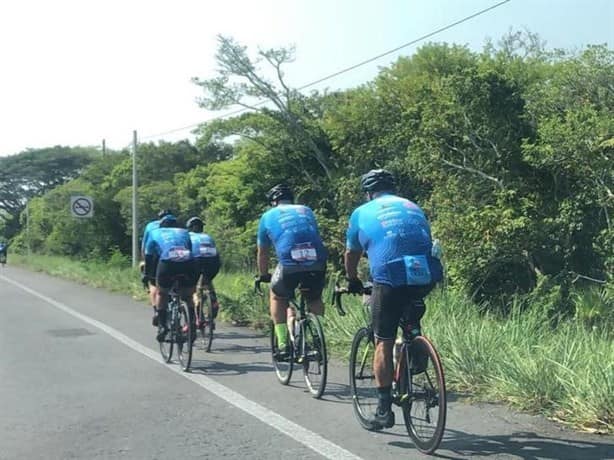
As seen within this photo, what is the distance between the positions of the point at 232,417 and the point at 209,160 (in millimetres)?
28890

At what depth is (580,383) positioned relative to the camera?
5848 mm

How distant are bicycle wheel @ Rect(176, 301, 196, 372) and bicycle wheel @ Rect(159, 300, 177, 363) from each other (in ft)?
0.40

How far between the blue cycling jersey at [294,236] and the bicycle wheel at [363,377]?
3.81ft

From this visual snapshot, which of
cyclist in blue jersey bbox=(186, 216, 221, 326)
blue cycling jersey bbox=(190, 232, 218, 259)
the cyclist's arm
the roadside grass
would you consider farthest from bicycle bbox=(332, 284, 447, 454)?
blue cycling jersey bbox=(190, 232, 218, 259)

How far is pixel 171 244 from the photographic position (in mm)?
9008

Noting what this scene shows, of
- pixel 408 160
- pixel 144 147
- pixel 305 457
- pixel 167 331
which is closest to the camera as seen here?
pixel 305 457

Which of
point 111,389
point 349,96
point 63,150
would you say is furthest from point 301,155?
point 63,150

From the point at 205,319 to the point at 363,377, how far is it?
4.69m

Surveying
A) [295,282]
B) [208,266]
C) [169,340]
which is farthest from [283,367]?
[208,266]

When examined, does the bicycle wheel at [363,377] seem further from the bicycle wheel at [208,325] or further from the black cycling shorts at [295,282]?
the bicycle wheel at [208,325]

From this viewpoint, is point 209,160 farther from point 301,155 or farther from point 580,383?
point 580,383

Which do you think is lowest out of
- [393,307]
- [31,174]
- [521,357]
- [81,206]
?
[521,357]

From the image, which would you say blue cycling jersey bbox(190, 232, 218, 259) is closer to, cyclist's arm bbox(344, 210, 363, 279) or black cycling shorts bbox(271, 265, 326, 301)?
black cycling shorts bbox(271, 265, 326, 301)

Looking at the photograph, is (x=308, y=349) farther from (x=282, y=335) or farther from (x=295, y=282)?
(x=295, y=282)
